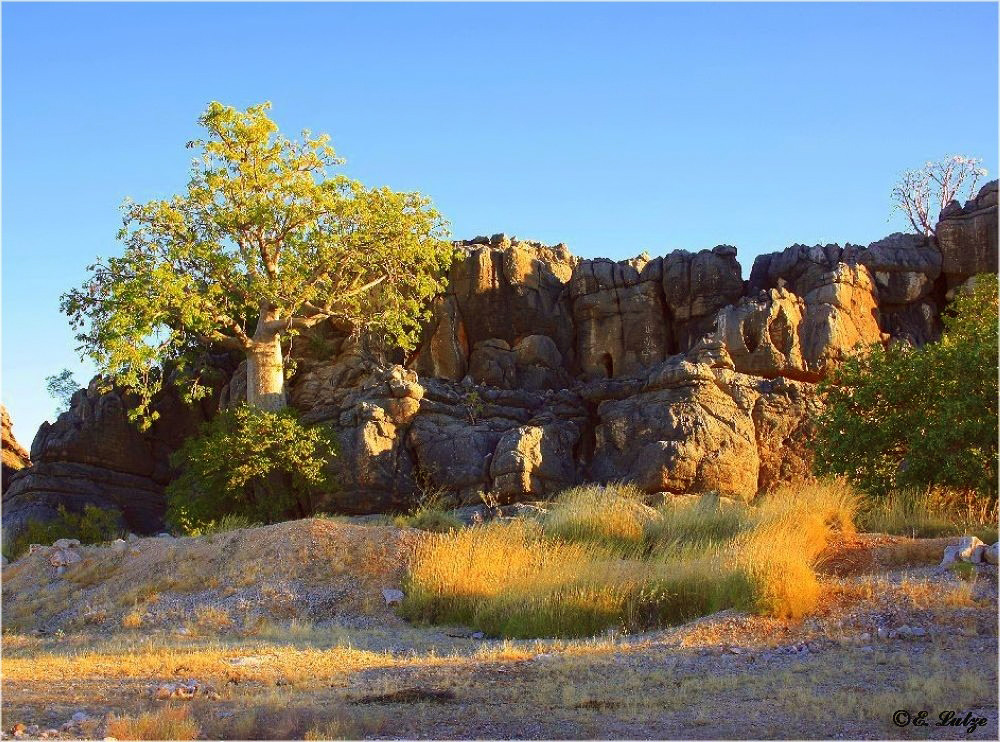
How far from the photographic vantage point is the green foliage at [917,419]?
19.6 m

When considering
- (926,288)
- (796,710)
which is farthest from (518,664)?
(926,288)

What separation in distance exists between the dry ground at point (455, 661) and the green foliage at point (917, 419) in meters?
4.33

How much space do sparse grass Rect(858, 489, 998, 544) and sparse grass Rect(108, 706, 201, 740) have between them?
41.1ft

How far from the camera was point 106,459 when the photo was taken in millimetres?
34281

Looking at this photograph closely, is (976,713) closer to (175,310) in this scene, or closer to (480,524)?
(480,524)

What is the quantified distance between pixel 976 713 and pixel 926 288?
1084 inches

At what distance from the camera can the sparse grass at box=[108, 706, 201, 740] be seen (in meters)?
8.20

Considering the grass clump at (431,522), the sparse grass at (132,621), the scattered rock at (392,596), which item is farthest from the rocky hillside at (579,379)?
the sparse grass at (132,621)

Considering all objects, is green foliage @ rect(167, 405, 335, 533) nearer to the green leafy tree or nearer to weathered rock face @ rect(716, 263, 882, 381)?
the green leafy tree

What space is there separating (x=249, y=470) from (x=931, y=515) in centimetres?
1512

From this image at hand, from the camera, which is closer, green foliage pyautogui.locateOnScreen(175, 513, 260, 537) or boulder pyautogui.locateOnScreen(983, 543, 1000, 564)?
boulder pyautogui.locateOnScreen(983, 543, 1000, 564)

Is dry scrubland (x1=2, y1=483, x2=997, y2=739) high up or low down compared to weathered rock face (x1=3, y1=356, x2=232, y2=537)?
down

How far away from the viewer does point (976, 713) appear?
29.1 feet

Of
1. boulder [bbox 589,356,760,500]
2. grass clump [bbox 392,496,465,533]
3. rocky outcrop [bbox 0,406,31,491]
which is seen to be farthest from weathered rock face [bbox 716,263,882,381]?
rocky outcrop [bbox 0,406,31,491]
